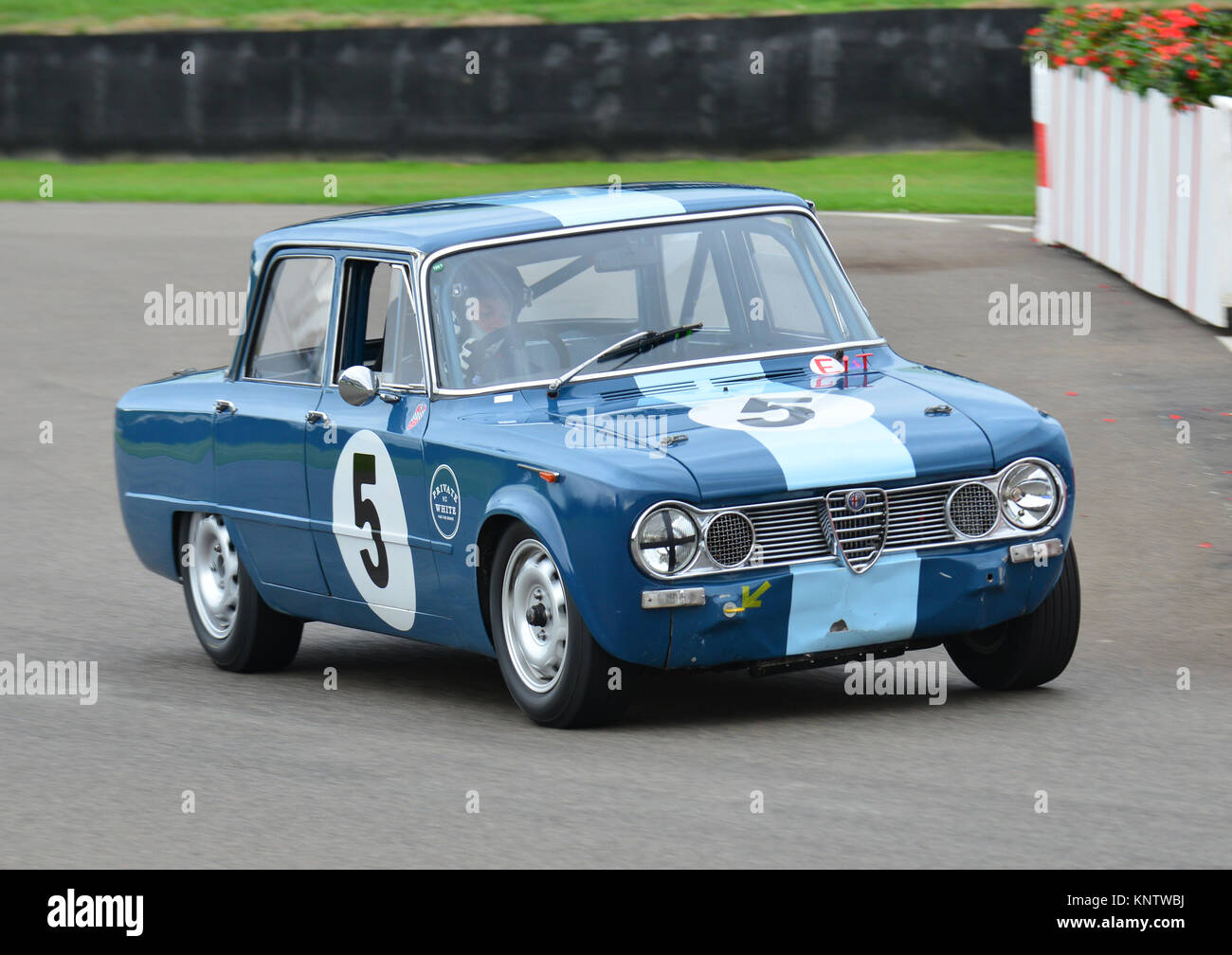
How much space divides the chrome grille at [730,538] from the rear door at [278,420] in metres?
2.14

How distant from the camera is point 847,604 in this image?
707 centimetres

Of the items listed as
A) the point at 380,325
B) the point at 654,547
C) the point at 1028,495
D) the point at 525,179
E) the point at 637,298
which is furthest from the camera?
the point at 525,179

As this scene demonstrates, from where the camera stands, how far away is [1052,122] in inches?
792

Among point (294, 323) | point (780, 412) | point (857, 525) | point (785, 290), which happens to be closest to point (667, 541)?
point (857, 525)

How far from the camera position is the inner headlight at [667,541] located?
6891 millimetres

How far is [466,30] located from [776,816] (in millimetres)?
23600

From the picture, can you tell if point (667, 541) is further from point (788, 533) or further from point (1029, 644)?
point (1029, 644)

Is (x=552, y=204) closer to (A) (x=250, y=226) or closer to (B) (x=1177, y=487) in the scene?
(B) (x=1177, y=487)

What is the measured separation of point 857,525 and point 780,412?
20.6 inches

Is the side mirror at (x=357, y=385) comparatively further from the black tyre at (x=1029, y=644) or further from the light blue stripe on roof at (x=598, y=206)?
the black tyre at (x=1029, y=644)

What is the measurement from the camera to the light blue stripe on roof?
8250 mm

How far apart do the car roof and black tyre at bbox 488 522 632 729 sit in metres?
1.31

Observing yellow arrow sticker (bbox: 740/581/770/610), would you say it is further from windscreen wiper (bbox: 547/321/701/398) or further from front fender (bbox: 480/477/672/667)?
windscreen wiper (bbox: 547/321/701/398)

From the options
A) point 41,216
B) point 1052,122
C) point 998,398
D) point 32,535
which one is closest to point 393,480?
point 998,398
